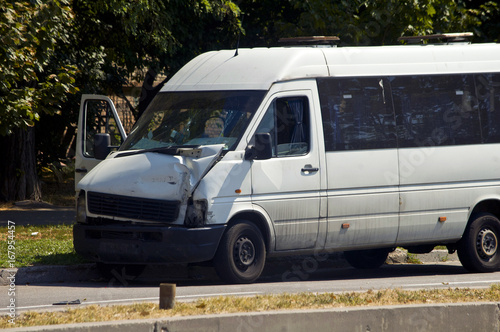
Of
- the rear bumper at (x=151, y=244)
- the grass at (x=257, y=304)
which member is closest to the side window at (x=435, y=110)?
the grass at (x=257, y=304)

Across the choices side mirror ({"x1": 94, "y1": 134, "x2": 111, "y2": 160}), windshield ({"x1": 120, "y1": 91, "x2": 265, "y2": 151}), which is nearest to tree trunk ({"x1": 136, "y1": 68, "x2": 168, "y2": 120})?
side mirror ({"x1": 94, "y1": 134, "x2": 111, "y2": 160})

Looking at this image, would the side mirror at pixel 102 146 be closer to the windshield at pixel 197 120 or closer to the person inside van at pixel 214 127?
the windshield at pixel 197 120

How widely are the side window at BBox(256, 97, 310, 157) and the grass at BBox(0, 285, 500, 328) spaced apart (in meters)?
2.26

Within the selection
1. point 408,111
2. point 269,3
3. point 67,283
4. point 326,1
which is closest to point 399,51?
point 408,111

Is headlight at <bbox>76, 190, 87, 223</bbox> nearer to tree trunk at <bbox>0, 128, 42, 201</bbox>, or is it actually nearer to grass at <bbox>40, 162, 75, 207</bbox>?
tree trunk at <bbox>0, 128, 42, 201</bbox>

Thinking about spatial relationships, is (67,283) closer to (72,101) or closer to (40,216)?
(40,216)

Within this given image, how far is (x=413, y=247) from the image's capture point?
11.2 metres

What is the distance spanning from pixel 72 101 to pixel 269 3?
545 cm

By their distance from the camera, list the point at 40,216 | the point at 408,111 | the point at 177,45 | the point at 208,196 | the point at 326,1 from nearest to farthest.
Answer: the point at 208,196 < the point at 408,111 < the point at 40,216 < the point at 326,1 < the point at 177,45

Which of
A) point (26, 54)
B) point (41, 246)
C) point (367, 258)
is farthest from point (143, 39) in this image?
point (367, 258)

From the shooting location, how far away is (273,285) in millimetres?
9219

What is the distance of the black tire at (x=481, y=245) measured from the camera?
10867mm

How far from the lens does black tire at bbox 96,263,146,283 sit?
9.76 meters

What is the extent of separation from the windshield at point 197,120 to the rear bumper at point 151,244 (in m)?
1.01
